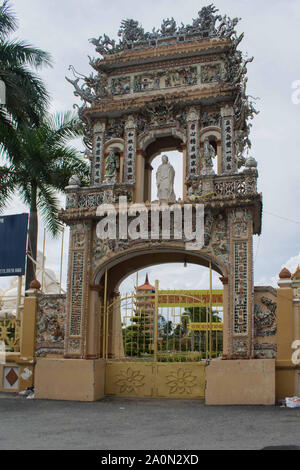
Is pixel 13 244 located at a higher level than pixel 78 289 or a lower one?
higher

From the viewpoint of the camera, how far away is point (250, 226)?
1145 cm

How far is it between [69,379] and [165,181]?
206 inches

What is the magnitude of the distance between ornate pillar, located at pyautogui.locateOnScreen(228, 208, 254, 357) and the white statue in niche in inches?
71.0

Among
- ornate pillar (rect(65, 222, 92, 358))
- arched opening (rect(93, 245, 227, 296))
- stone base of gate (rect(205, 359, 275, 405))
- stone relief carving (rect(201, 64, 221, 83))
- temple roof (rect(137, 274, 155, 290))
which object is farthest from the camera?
temple roof (rect(137, 274, 155, 290))

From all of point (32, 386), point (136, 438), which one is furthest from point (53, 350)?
point (136, 438)

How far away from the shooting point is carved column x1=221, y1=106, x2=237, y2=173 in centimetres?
1238

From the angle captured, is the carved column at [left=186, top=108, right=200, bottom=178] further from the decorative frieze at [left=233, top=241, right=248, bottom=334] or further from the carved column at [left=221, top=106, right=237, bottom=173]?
the decorative frieze at [left=233, top=241, right=248, bottom=334]

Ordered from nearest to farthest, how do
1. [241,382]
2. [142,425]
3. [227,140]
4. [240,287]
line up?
[142,425]
[241,382]
[240,287]
[227,140]

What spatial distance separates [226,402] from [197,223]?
3.91 metres

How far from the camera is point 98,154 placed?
13.6 m

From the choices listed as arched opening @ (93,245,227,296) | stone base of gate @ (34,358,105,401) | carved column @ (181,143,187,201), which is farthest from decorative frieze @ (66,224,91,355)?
carved column @ (181,143,187,201)

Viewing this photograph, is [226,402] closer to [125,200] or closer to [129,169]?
[125,200]

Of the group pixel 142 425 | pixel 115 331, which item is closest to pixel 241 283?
pixel 142 425

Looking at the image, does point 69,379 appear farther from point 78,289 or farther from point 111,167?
point 111,167
